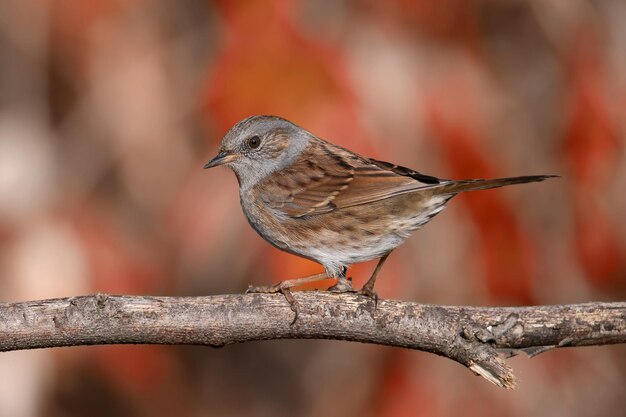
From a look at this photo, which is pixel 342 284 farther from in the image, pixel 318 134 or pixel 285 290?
pixel 318 134

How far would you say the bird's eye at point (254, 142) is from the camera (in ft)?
16.0

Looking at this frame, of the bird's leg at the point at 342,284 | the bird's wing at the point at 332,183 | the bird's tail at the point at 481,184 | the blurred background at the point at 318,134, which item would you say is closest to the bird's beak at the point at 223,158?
the bird's wing at the point at 332,183

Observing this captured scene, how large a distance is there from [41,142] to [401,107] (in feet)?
9.03

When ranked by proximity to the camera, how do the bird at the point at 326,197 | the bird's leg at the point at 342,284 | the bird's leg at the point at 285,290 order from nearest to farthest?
the bird's leg at the point at 285,290, the bird's leg at the point at 342,284, the bird at the point at 326,197

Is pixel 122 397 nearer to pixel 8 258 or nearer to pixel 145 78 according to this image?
pixel 8 258

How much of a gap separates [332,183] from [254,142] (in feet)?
1.66

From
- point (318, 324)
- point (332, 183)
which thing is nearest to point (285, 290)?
point (318, 324)

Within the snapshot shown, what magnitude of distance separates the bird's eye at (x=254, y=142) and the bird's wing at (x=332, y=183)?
0.20 m

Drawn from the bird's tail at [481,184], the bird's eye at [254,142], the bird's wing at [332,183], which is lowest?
the bird's tail at [481,184]

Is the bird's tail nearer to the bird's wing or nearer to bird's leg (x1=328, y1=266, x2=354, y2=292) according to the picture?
the bird's wing

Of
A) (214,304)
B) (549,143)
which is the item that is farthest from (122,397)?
(214,304)

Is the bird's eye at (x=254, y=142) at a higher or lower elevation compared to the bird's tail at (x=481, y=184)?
higher

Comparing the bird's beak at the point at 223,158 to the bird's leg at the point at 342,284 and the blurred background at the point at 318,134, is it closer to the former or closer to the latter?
the bird's leg at the point at 342,284

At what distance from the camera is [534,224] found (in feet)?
22.7
